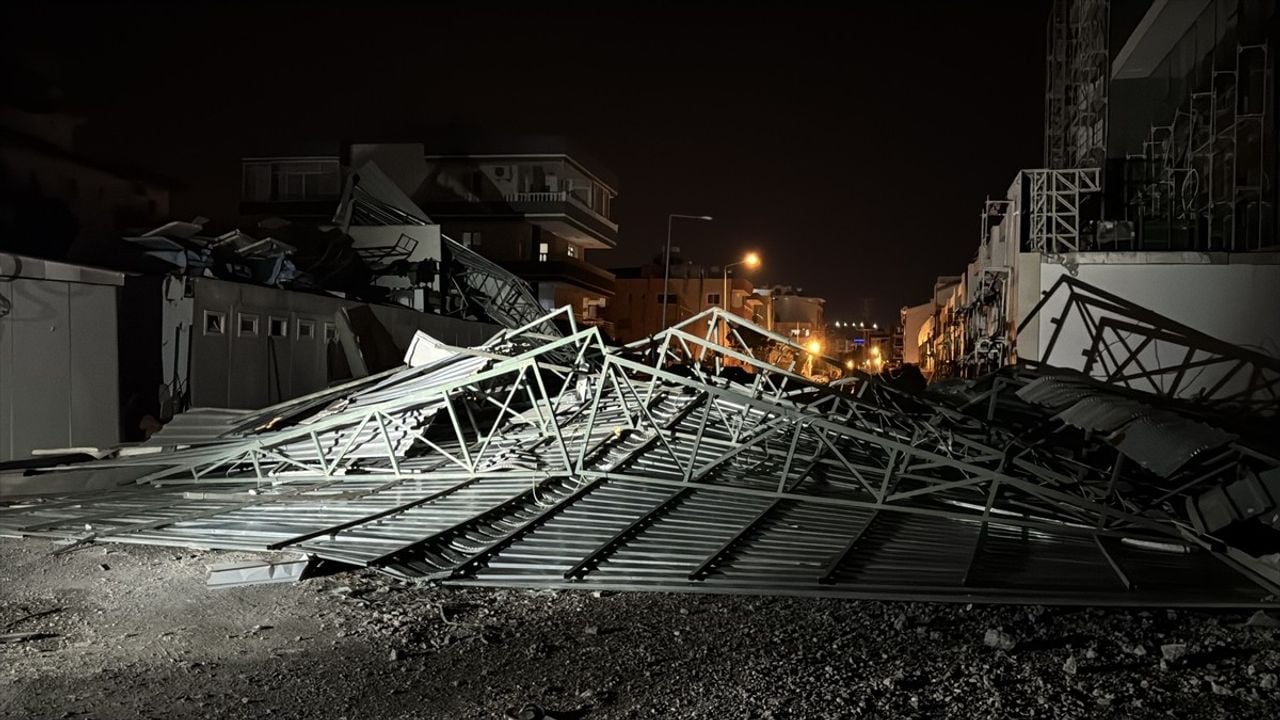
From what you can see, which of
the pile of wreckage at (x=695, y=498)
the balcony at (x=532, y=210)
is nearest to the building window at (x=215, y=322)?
the pile of wreckage at (x=695, y=498)

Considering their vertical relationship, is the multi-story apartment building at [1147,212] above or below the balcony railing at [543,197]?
below

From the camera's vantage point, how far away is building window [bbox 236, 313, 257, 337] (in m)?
19.6

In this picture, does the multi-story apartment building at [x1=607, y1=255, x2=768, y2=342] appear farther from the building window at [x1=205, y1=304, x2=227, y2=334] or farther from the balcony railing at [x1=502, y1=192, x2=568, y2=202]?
the building window at [x1=205, y1=304, x2=227, y2=334]

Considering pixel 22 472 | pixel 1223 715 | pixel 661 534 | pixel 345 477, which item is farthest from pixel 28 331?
pixel 1223 715

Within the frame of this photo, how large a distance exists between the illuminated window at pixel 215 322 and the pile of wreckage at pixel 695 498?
417 centimetres

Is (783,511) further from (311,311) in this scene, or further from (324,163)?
(324,163)

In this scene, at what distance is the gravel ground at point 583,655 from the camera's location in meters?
5.99

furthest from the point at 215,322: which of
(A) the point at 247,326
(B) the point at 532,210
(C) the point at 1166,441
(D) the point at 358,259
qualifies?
(B) the point at 532,210

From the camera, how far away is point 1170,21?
2861 cm

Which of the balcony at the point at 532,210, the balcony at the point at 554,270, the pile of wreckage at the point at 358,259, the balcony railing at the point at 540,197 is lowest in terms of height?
the pile of wreckage at the point at 358,259

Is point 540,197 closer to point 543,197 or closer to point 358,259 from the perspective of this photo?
point 543,197

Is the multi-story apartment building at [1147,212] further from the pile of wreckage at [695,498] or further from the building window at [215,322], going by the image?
the building window at [215,322]

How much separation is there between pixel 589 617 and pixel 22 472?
9.79 meters

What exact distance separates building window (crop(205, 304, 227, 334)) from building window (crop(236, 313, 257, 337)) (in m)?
Result: 0.49
